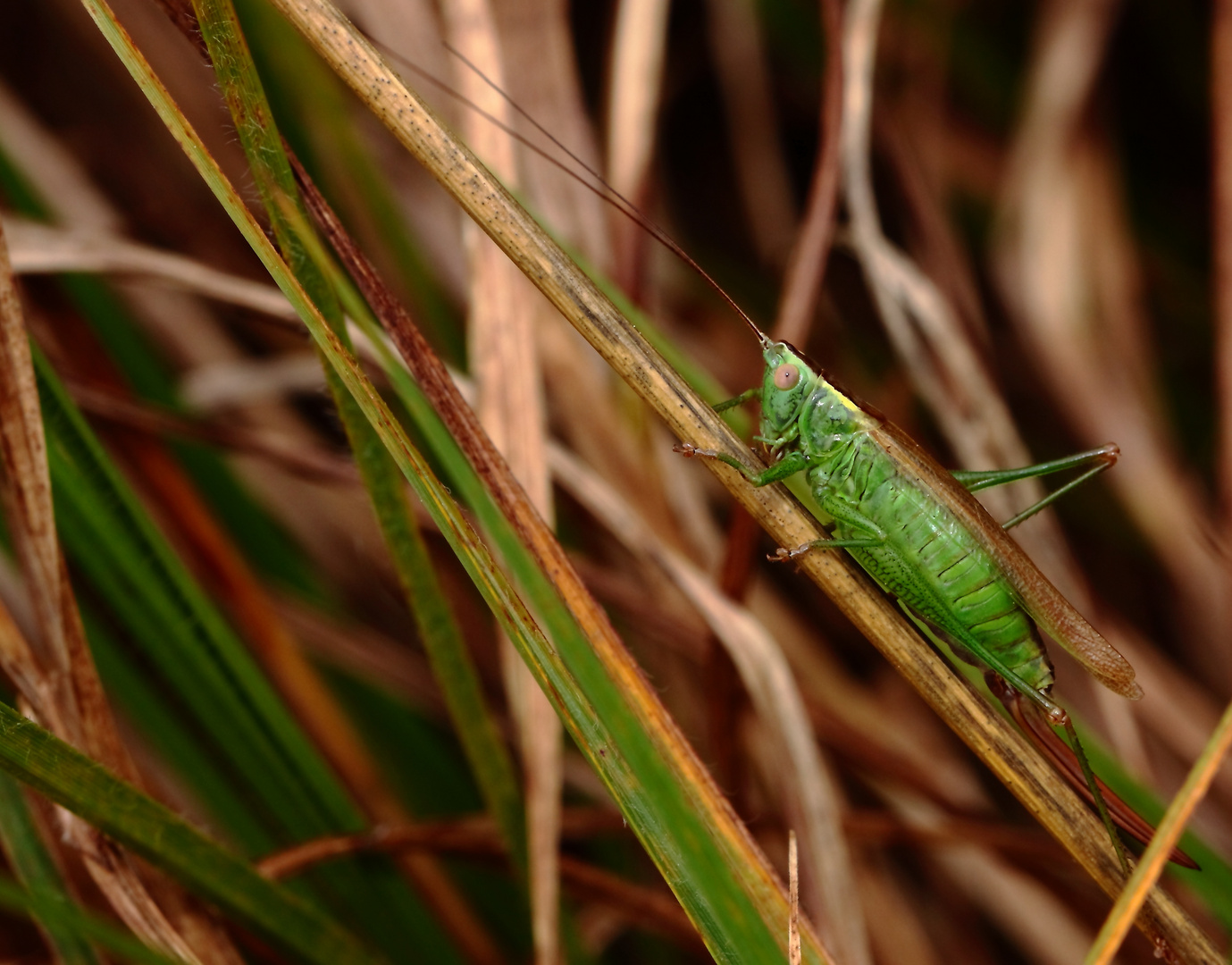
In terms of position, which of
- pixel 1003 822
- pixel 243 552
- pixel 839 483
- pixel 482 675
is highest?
pixel 243 552

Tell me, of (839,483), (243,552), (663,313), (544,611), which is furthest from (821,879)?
(663,313)

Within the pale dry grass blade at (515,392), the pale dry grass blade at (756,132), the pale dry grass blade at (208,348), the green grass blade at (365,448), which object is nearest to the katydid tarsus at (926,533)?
the pale dry grass blade at (515,392)

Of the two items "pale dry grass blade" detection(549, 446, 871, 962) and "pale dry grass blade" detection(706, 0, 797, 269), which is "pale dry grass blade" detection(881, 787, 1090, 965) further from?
"pale dry grass blade" detection(706, 0, 797, 269)

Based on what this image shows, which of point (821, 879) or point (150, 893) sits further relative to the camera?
point (821, 879)

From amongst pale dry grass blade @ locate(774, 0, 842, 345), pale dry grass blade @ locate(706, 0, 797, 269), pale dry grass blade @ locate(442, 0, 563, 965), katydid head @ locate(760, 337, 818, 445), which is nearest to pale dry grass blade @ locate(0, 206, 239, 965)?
pale dry grass blade @ locate(442, 0, 563, 965)

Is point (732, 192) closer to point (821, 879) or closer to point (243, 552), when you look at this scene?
point (243, 552)

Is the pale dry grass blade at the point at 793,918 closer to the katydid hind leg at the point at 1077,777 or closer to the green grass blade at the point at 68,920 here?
the katydid hind leg at the point at 1077,777

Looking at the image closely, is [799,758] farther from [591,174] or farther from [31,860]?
[31,860]

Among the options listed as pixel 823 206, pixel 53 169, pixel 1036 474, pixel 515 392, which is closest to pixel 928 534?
pixel 1036 474
